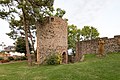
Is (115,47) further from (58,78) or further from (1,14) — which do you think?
(1,14)

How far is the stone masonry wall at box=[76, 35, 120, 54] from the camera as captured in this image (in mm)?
16812

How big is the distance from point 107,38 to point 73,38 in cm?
2288

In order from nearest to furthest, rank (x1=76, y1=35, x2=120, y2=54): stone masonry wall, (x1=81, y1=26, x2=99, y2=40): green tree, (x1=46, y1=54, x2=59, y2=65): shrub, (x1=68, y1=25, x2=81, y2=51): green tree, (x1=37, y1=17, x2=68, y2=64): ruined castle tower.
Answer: (x1=76, y1=35, x2=120, y2=54): stone masonry wall → (x1=46, y1=54, x2=59, y2=65): shrub → (x1=37, y1=17, x2=68, y2=64): ruined castle tower → (x1=68, y1=25, x2=81, y2=51): green tree → (x1=81, y1=26, x2=99, y2=40): green tree

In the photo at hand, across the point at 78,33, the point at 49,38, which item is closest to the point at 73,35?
the point at 78,33

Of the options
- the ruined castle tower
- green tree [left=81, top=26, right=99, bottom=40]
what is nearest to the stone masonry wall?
the ruined castle tower

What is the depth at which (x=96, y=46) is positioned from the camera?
18.6m

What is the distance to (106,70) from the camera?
10242 millimetres

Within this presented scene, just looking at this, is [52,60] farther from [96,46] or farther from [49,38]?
[96,46]

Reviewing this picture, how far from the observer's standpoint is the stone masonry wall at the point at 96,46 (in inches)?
662

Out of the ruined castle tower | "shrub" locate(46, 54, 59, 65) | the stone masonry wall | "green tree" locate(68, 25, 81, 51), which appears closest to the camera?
the stone masonry wall

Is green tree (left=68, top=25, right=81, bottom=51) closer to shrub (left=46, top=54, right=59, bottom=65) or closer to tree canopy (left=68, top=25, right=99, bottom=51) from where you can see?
tree canopy (left=68, top=25, right=99, bottom=51)

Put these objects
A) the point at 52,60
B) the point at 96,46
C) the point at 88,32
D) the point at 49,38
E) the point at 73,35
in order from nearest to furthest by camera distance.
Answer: the point at 96,46, the point at 52,60, the point at 49,38, the point at 73,35, the point at 88,32

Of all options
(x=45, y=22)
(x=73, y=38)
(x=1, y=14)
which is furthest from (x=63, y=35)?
(x=73, y=38)

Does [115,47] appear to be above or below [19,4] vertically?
below
